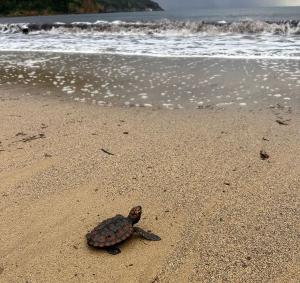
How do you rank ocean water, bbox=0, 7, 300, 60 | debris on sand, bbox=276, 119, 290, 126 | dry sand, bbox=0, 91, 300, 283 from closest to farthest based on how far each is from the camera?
dry sand, bbox=0, 91, 300, 283 < debris on sand, bbox=276, 119, 290, 126 < ocean water, bbox=0, 7, 300, 60

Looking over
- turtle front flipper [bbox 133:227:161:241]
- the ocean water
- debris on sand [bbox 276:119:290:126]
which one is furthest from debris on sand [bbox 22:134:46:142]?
the ocean water

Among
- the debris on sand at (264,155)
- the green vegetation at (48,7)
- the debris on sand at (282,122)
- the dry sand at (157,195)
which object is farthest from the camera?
the green vegetation at (48,7)

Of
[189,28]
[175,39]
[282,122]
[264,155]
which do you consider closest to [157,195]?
[264,155]

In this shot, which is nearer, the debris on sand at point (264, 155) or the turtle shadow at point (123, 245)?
the turtle shadow at point (123, 245)

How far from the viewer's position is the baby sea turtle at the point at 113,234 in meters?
2.96

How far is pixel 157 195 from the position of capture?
3824 mm

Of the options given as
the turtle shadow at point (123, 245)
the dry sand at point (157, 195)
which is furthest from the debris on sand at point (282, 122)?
the turtle shadow at point (123, 245)

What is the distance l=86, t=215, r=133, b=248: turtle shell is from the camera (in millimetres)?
2961

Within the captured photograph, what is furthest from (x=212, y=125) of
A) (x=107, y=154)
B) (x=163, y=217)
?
(x=163, y=217)

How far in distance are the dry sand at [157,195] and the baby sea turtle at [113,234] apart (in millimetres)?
70

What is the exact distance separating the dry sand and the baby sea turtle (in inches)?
2.7

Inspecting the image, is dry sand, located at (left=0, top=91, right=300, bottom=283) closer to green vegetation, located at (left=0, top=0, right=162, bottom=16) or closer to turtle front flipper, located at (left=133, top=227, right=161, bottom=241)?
turtle front flipper, located at (left=133, top=227, right=161, bottom=241)

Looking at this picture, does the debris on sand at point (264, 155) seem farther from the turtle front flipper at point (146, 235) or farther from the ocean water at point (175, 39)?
the ocean water at point (175, 39)

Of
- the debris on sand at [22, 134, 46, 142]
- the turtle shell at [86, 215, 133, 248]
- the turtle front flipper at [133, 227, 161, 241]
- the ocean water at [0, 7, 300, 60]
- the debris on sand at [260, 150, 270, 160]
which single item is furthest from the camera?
the ocean water at [0, 7, 300, 60]
